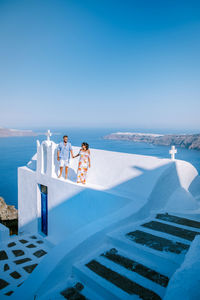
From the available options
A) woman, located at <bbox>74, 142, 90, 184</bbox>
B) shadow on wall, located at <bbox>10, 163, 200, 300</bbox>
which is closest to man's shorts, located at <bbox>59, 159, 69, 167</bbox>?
woman, located at <bbox>74, 142, 90, 184</bbox>

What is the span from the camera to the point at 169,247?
3.25 metres

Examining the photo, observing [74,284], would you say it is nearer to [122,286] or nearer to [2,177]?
[122,286]

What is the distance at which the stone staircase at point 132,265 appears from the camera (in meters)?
2.50

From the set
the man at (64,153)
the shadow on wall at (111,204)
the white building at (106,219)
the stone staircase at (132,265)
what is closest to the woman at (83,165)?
the white building at (106,219)

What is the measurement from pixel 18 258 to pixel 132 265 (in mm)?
3907

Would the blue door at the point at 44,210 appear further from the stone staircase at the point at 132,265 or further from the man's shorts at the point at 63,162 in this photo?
the stone staircase at the point at 132,265

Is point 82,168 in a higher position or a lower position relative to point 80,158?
lower

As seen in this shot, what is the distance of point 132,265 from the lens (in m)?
2.92

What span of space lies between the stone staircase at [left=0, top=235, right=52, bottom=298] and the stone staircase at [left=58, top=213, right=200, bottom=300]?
218 centimetres

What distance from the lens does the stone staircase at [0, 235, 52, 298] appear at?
14.7 feet

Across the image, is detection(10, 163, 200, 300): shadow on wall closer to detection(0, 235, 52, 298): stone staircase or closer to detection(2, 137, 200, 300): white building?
detection(2, 137, 200, 300): white building

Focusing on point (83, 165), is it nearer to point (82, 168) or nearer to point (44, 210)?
point (82, 168)

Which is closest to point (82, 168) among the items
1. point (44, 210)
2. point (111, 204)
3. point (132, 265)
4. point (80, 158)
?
point (80, 158)

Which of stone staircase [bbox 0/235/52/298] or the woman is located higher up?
the woman
